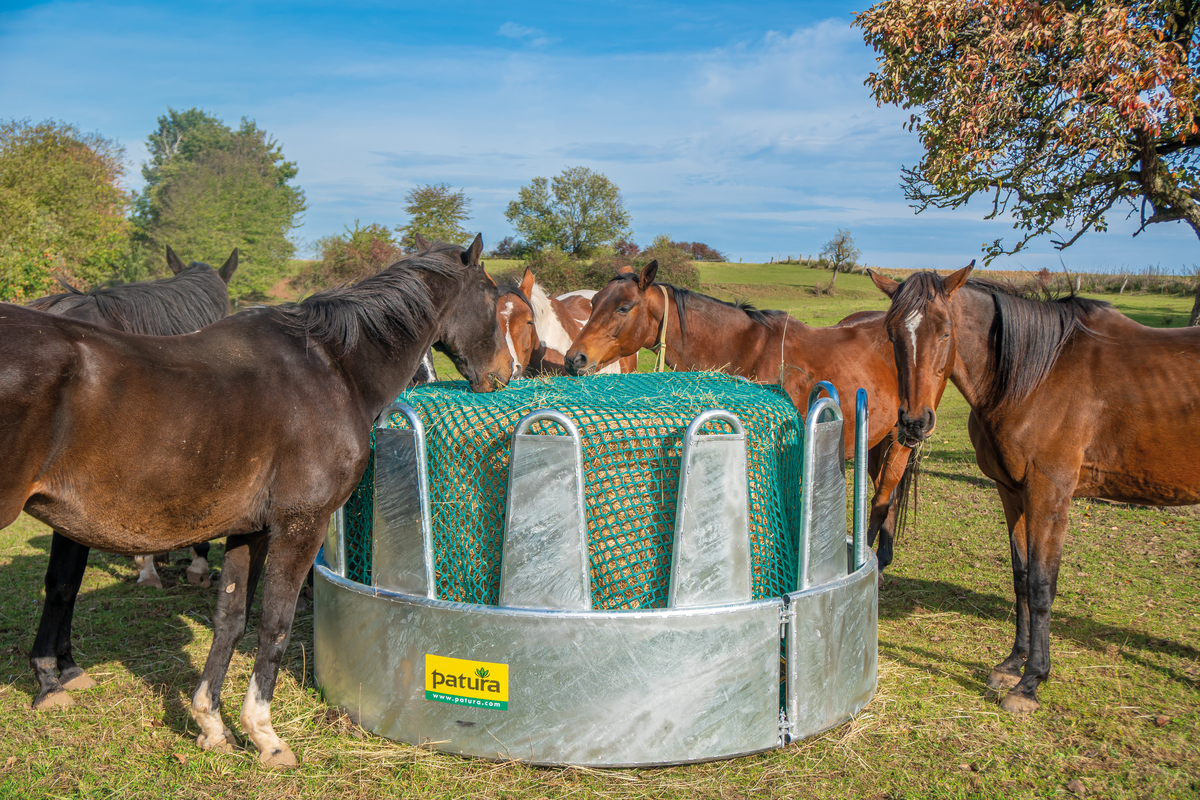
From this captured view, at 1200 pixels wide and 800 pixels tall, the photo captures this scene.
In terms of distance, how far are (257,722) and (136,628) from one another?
99.2 inches

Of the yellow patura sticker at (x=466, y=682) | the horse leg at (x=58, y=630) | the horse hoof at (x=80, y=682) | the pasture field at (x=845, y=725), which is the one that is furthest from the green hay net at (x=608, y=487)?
the horse hoof at (x=80, y=682)

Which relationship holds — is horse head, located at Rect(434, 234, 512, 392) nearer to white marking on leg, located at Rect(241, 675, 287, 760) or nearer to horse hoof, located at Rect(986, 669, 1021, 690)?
white marking on leg, located at Rect(241, 675, 287, 760)

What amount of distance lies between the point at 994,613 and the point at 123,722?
5686 millimetres

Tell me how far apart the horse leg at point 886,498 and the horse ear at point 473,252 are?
3937 mm

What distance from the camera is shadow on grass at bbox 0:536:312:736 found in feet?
13.2

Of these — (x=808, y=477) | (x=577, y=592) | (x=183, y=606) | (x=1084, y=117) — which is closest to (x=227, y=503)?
(x=577, y=592)

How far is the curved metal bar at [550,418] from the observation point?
3.08 meters

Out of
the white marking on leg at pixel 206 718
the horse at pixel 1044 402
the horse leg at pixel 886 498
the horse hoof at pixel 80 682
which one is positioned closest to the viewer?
the white marking on leg at pixel 206 718

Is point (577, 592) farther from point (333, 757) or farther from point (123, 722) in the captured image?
point (123, 722)

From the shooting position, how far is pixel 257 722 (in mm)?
3178

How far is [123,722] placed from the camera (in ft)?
11.9

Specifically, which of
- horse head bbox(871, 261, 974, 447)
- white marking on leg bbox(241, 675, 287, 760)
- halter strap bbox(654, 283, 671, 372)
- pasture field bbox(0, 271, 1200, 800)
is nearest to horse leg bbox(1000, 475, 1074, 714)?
pasture field bbox(0, 271, 1200, 800)

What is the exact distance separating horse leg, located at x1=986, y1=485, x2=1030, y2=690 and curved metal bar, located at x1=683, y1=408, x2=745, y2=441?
2341 mm

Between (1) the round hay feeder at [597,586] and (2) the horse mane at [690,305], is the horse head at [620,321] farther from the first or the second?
(1) the round hay feeder at [597,586]
